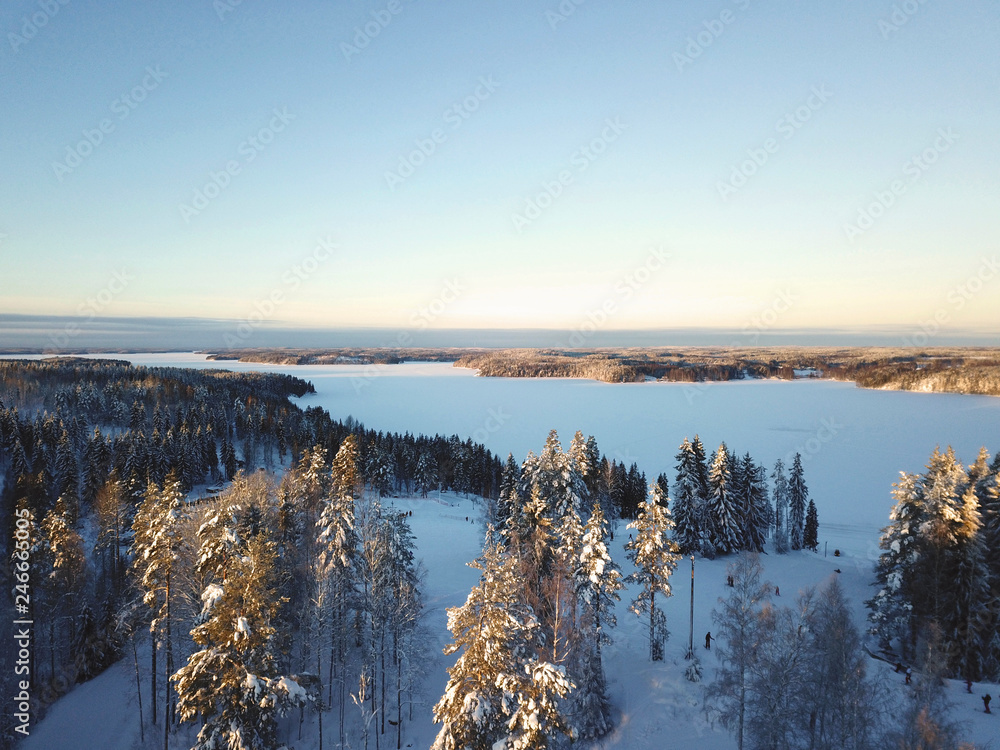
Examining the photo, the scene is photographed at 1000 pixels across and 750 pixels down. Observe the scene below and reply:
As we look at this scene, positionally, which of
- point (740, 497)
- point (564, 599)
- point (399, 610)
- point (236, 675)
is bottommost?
point (740, 497)

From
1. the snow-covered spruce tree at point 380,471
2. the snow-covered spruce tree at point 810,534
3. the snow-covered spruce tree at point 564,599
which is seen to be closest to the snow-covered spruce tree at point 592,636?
the snow-covered spruce tree at point 564,599

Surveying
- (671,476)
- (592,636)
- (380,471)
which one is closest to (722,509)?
(592,636)

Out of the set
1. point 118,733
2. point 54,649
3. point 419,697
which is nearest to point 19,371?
point 54,649

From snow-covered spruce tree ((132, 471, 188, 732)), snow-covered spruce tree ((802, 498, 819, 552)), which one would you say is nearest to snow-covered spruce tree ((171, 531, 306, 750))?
snow-covered spruce tree ((132, 471, 188, 732))

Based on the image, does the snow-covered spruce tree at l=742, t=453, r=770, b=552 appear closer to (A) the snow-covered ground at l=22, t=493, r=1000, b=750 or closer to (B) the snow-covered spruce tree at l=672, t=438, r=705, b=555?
(B) the snow-covered spruce tree at l=672, t=438, r=705, b=555

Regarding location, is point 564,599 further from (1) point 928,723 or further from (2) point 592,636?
(1) point 928,723

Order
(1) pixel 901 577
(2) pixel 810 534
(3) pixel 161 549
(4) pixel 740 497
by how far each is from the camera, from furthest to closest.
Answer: (2) pixel 810 534
(4) pixel 740 497
(1) pixel 901 577
(3) pixel 161 549
